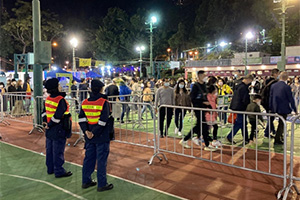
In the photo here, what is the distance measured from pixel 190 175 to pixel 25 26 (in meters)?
42.2

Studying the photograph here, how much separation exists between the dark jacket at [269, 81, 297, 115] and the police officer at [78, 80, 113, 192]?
4.72 m

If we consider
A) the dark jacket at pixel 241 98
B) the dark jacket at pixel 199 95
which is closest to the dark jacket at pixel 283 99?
Answer: the dark jacket at pixel 241 98

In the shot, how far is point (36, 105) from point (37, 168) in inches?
172

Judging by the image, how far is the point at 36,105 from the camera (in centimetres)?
1009

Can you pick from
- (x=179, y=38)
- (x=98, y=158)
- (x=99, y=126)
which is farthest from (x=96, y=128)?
(x=179, y=38)

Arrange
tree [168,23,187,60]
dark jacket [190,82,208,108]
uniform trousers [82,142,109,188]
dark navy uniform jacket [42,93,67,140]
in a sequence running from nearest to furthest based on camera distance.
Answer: uniform trousers [82,142,109,188]
dark navy uniform jacket [42,93,67,140]
dark jacket [190,82,208,108]
tree [168,23,187,60]

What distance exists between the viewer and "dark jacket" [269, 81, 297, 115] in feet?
23.9

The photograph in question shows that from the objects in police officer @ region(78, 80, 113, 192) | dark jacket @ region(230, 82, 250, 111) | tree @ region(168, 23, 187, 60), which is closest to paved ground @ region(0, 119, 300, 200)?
police officer @ region(78, 80, 113, 192)

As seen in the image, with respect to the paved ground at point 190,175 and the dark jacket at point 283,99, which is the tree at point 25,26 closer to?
the paved ground at point 190,175

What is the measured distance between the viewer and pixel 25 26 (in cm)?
4150

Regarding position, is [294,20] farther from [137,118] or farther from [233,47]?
[137,118]

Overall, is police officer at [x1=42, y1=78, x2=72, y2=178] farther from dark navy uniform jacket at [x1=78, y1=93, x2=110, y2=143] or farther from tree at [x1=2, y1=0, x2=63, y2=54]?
tree at [x1=2, y1=0, x2=63, y2=54]

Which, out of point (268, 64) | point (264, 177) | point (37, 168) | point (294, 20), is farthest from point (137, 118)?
point (294, 20)

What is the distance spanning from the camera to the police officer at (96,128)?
4.73 metres
